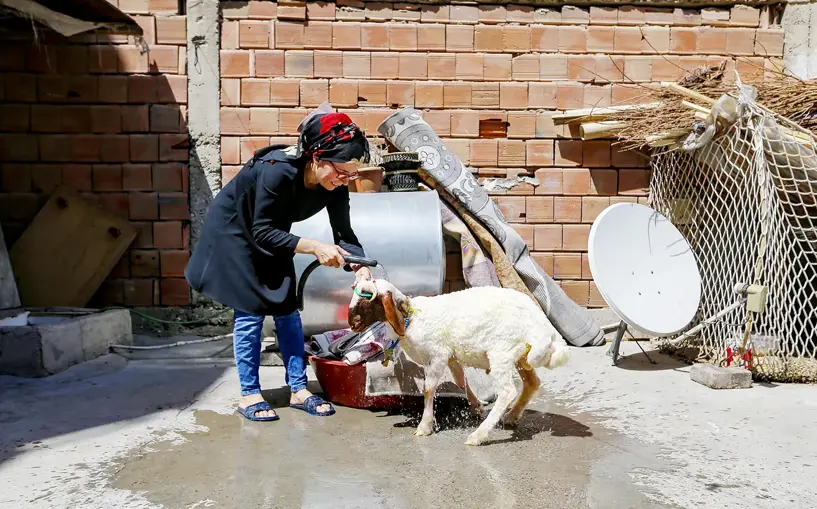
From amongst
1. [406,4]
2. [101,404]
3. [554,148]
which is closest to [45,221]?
[101,404]

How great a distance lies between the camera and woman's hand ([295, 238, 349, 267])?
3.35m

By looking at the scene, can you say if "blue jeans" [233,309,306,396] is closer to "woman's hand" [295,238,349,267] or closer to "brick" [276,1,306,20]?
"woman's hand" [295,238,349,267]

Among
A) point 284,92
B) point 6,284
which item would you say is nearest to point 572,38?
point 284,92

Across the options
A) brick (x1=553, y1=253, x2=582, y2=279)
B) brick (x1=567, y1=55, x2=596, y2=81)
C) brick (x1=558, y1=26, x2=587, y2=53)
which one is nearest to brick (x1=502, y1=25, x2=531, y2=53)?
brick (x1=558, y1=26, x2=587, y2=53)

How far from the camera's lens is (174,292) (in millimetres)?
5871

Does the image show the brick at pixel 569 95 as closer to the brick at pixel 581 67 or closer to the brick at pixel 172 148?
the brick at pixel 581 67

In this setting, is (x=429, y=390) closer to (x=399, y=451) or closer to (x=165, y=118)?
(x=399, y=451)

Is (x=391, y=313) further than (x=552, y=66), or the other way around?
(x=552, y=66)

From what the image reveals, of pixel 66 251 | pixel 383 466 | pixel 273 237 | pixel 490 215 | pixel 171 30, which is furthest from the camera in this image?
pixel 171 30

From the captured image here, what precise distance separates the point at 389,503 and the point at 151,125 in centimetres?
443

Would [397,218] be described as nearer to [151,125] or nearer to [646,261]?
[646,261]

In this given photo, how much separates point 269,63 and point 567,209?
9.42 ft

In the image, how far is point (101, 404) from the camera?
3.87m

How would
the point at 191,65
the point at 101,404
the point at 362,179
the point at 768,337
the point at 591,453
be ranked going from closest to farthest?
the point at 591,453, the point at 101,404, the point at 768,337, the point at 362,179, the point at 191,65
